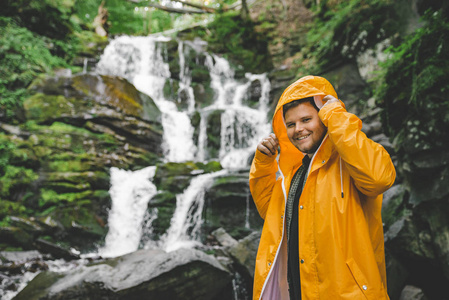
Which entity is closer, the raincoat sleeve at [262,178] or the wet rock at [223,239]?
the raincoat sleeve at [262,178]

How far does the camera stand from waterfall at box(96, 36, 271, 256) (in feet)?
27.5

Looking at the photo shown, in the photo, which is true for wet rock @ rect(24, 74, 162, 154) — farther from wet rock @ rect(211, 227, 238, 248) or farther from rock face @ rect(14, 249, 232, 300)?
rock face @ rect(14, 249, 232, 300)

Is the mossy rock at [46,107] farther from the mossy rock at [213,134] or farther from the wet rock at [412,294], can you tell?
the wet rock at [412,294]

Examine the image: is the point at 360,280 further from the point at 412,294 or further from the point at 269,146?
the point at 412,294

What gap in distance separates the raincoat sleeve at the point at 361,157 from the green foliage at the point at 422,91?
8.16 feet

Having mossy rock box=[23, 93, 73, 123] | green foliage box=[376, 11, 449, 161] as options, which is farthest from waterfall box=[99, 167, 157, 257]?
green foliage box=[376, 11, 449, 161]

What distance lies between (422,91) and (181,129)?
35.8ft

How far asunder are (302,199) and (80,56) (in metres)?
17.1

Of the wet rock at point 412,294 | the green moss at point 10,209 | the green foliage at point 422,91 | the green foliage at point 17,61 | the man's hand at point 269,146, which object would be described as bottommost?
the wet rock at point 412,294

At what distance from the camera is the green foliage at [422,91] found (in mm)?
3342

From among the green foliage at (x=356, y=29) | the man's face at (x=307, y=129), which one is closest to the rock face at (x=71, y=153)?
the man's face at (x=307, y=129)

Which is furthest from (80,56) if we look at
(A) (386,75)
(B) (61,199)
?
(A) (386,75)

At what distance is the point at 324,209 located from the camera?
159 centimetres

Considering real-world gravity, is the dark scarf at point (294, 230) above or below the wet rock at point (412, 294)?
above
